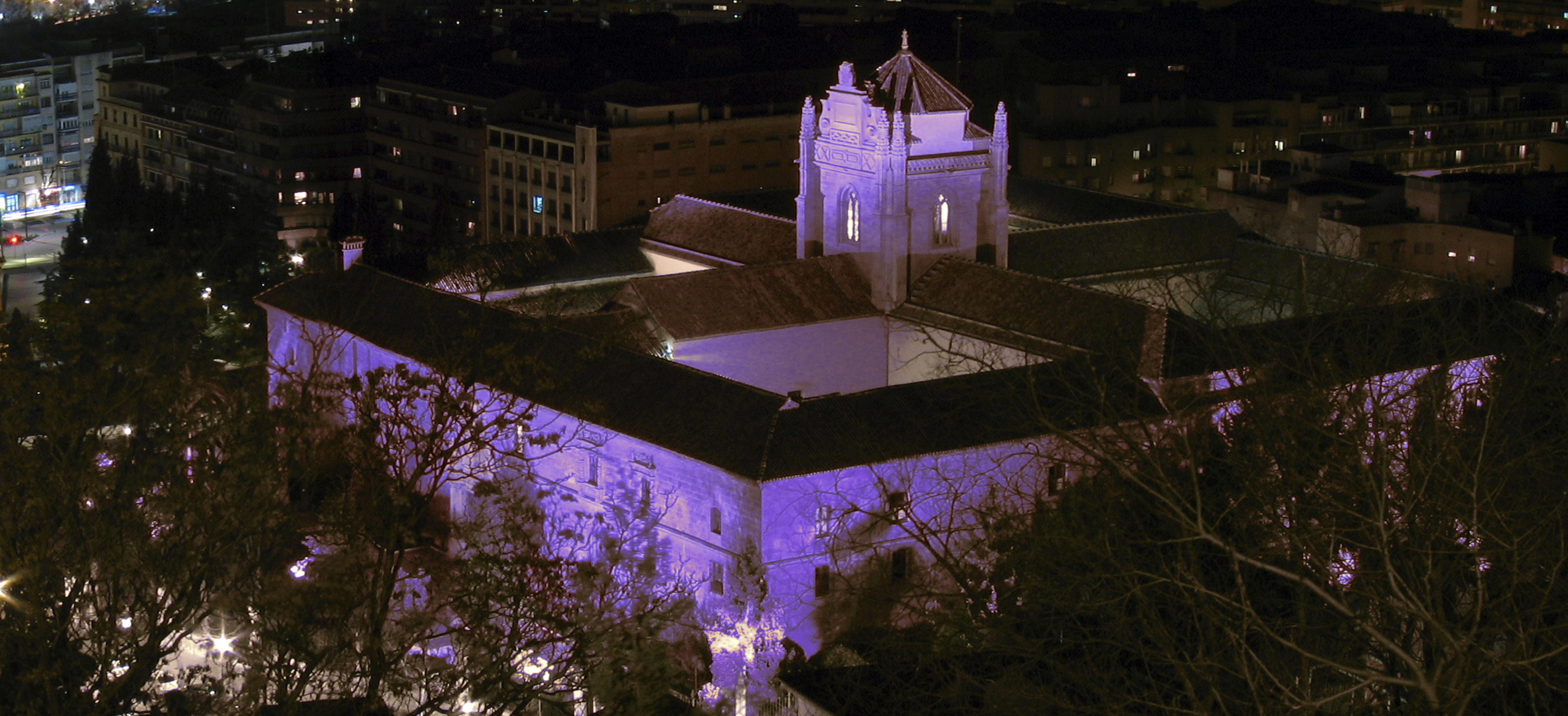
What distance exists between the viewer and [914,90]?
53.4 meters

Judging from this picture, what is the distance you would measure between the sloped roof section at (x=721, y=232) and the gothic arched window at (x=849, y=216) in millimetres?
2248

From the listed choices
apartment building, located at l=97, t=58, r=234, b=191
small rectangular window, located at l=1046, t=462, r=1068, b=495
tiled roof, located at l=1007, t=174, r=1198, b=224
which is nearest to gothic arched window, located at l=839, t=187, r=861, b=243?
tiled roof, located at l=1007, t=174, r=1198, b=224

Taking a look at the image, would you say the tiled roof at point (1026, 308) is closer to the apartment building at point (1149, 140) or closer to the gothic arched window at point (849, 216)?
the gothic arched window at point (849, 216)

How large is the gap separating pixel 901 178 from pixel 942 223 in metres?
2.21

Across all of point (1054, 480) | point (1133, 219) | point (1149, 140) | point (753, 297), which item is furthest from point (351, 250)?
point (1149, 140)

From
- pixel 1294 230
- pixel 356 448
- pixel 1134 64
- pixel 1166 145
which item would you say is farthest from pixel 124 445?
pixel 1134 64

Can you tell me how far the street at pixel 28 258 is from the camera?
84.9m

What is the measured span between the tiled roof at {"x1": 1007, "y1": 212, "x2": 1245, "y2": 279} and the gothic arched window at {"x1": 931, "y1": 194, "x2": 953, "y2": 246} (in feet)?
7.89

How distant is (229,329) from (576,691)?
2622cm

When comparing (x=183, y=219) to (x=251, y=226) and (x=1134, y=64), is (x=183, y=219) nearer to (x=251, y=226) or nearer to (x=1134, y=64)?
(x=251, y=226)

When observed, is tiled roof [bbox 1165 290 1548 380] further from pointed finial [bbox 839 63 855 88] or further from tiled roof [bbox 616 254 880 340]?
pointed finial [bbox 839 63 855 88]

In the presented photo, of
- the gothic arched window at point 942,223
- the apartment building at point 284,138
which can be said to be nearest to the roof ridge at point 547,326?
the gothic arched window at point 942,223

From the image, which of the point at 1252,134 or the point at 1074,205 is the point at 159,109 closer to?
the point at 1252,134

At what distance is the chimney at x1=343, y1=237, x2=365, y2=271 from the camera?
5841 cm
